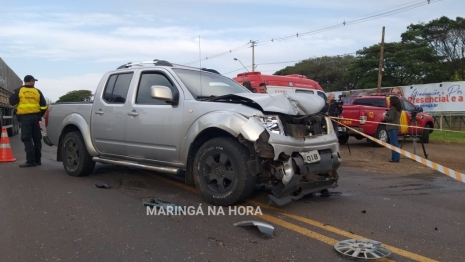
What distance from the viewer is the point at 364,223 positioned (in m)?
4.73

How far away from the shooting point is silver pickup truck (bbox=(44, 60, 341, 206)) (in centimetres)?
493

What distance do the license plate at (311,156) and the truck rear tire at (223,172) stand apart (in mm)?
664

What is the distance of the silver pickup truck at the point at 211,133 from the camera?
493 centimetres

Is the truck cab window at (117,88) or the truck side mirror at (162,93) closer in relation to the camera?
the truck side mirror at (162,93)

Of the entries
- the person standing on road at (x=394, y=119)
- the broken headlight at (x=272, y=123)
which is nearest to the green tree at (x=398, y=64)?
the person standing on road at (x=394, y=119)

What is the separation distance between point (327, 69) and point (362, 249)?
186 ft

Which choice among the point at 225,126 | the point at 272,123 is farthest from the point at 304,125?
the point at 225,126

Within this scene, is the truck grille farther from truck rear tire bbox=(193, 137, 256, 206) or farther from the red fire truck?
the red fire truck

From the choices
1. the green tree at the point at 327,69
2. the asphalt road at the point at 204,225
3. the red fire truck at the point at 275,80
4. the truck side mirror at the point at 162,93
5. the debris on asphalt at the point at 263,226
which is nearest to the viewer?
the asphalt road at the point at 204,225

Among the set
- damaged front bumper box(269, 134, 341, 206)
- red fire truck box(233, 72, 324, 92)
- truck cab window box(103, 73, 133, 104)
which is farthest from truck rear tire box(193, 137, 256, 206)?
red fire truck box(233, 72, 324, 92)

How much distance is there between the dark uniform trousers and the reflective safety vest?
11 centimetres

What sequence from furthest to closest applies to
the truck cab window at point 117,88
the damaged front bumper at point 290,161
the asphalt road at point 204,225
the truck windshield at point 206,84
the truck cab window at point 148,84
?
the truck cab window at point 117,88, the truck cab window at point 148,84, the truck windshield at point 206,84, the damaged front bumper at point 290,161, the asphalt road at point 204,225

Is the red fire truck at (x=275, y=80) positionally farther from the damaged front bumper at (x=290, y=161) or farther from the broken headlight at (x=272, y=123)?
the broken headlight at (x=272, y=123)

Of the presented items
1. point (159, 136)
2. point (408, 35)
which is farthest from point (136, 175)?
point (408, 35)
